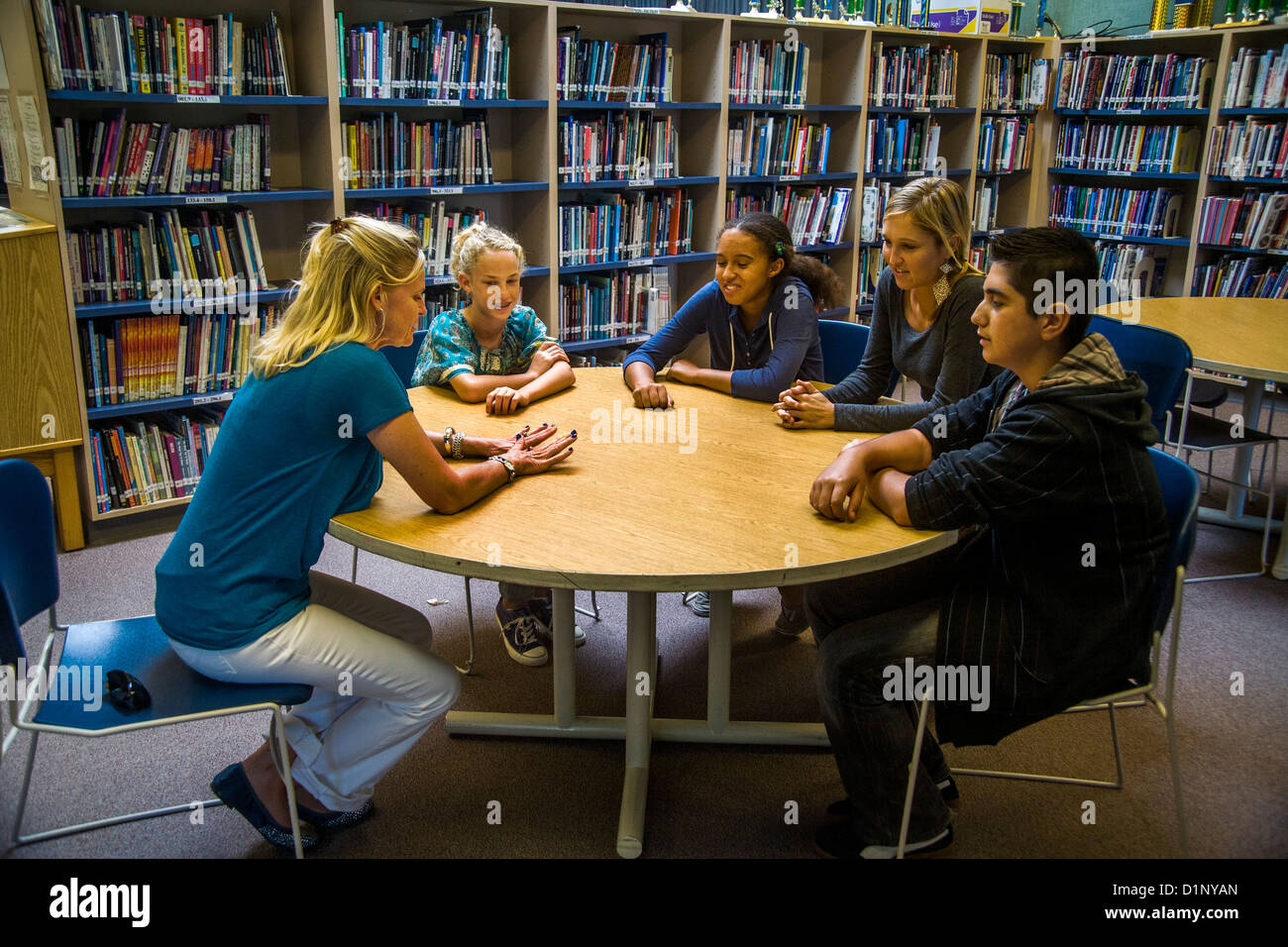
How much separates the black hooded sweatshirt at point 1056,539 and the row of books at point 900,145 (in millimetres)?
4222

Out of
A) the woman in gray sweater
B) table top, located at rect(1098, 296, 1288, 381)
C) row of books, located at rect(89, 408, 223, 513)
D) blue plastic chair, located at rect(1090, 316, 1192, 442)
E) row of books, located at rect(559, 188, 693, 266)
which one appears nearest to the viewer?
the woman in gray sweater

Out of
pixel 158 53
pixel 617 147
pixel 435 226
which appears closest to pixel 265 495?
pixel 158 53

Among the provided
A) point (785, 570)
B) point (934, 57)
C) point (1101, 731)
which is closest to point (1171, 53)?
point (934, 57)

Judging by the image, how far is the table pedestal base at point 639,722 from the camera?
229 cm

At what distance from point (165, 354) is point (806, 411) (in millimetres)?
2457

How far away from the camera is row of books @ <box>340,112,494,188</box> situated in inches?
155

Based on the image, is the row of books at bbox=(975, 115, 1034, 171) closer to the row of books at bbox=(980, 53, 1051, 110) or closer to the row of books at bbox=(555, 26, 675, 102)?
the row of books at bbox=(980, 53, 1051, 110)

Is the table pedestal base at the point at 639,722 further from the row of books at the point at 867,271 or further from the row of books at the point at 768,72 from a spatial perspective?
the row of books at the point at 867,271

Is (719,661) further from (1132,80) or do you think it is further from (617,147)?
(1132,80)

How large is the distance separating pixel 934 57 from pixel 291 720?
5266 mm

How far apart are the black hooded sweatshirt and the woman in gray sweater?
0.61 m

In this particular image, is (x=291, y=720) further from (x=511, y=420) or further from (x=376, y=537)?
(x=511, y=420)

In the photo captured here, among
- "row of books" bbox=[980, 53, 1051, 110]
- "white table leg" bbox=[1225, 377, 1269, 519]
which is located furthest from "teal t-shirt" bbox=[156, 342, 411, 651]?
"row of books" bbox=[980, 53, 1051, 110]

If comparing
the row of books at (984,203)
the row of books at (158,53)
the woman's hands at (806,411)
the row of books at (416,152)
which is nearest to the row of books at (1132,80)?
the row of books at (984,203)
